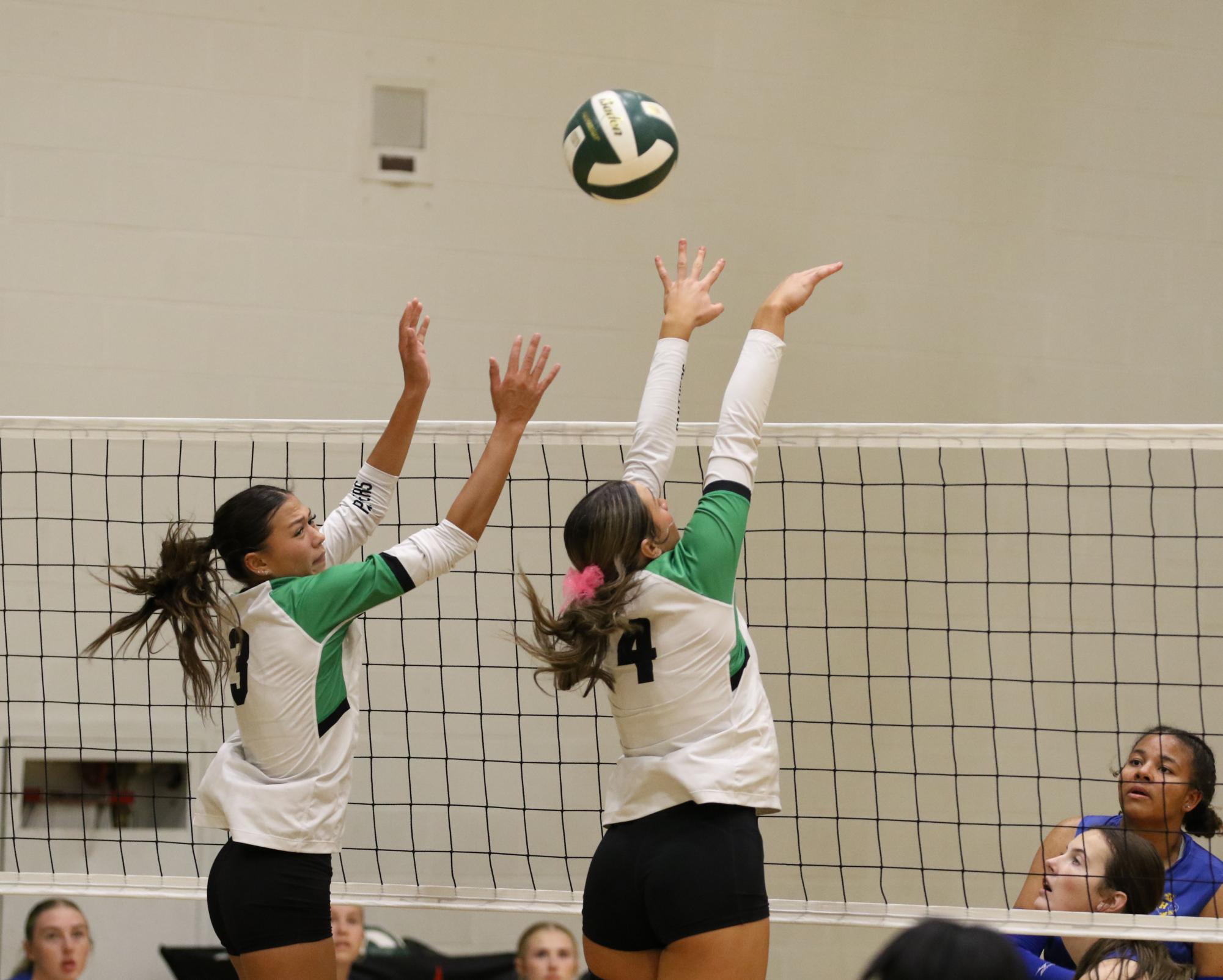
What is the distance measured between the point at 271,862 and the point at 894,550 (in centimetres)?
388

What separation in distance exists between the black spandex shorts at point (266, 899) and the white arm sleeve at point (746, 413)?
1.34m

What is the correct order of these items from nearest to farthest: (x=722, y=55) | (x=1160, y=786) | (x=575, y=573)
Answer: (x=575, y=573) < (x=1160, y=786) < (x=722, y=55)

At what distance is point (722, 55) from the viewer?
20.9 ft

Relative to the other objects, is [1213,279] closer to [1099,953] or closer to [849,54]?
[849,54]

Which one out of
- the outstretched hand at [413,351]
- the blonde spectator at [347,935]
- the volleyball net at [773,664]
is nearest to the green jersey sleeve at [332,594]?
the outstretched hand at [413,351]

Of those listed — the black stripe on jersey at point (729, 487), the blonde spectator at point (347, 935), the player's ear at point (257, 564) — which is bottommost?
the blonde spectator at point (347, 935)

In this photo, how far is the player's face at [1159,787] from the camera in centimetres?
404

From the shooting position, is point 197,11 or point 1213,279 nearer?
point 197,11

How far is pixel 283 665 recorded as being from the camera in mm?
3254

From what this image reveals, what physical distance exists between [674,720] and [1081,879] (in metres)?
1.44

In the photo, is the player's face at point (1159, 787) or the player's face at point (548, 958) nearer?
the player's face at point (1159, 787)

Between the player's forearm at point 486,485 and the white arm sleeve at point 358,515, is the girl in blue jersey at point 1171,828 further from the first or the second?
the white arm sleeve at point 358,515

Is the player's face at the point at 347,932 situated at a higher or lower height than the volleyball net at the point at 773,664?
lower

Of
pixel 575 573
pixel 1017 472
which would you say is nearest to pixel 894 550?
pixel 1017 472
